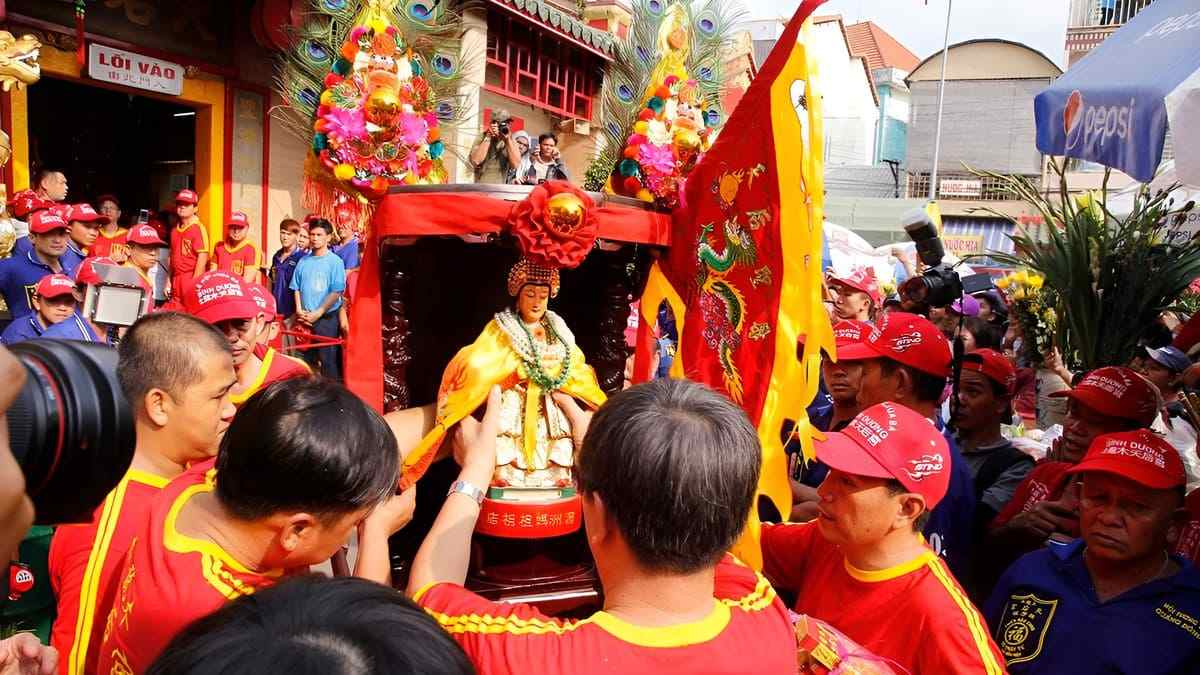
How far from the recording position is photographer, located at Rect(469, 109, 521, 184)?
3365mm

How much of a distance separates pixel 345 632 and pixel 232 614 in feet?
0.36

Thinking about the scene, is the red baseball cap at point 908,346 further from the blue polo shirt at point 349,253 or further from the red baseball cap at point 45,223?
the blue polo shirt at point 349,253

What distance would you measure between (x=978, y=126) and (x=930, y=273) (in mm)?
19863

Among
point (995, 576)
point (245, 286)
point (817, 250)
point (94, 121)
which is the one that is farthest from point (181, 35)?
point (995, 576)

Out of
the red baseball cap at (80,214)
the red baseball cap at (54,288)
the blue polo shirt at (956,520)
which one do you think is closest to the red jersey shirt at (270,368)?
the red baseball cap at (54,288)

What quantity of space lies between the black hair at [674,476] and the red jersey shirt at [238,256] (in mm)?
7032

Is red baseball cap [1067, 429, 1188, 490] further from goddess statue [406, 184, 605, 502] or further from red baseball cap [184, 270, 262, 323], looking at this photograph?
red baseball cap [184, 270, 262, 323]

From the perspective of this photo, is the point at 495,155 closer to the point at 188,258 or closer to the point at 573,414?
the point at 573,414

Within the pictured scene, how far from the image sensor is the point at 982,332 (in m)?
4.95

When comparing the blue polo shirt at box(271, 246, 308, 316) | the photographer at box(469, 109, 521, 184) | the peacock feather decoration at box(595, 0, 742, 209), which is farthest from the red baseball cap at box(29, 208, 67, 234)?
the peacock feather decoration at box(595, 0, 742, 209)

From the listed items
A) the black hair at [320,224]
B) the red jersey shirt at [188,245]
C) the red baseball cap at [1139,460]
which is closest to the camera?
the red baseball cap at [1139,460]

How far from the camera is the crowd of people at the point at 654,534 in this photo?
1095mm

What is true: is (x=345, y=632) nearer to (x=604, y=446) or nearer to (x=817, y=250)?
(x=604, y=446)

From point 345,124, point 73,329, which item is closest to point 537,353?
point 345,124
